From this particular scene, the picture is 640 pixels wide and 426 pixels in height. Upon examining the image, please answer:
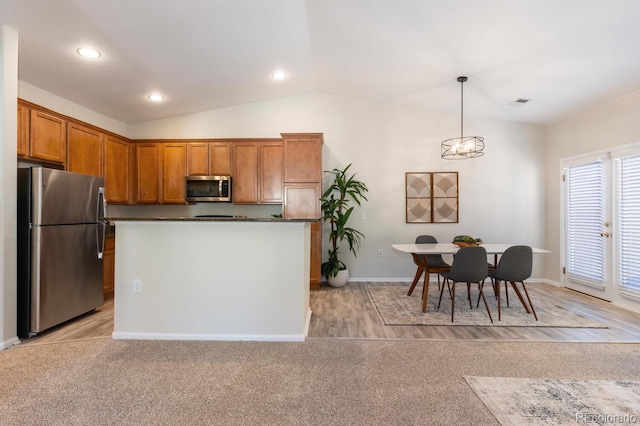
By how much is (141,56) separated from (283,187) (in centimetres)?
222

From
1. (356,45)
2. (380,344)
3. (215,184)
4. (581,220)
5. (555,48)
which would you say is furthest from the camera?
(215,184)

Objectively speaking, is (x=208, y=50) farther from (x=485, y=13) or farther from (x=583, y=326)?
(x=583, y=326)

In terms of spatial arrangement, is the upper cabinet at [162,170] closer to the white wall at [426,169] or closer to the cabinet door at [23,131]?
the cabinet door at [23,131]

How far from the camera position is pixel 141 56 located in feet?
9.79

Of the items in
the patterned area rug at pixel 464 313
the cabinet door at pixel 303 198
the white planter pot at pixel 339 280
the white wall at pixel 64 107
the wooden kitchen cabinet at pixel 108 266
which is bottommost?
the patterned area rug at pixel 464 313

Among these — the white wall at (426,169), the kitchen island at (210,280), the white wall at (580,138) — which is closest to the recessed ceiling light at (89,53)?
the kitchen island at (210,280)

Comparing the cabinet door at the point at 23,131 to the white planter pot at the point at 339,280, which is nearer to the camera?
the cabinet door at the point at 23,131

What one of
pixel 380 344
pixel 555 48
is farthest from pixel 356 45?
pixel 380 344

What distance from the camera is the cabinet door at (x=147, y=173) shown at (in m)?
4.52

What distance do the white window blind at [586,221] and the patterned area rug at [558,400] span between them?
2619mm

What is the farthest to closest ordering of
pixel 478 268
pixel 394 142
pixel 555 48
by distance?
pixel 394 142, pixel 478 268, pixel 555 48

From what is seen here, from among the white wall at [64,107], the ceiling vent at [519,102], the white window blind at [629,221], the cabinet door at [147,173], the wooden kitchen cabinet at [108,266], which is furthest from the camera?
the cabinet door at [147,173]

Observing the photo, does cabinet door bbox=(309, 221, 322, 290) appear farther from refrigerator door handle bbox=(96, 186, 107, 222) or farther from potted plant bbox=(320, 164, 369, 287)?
refrigerator door handle bbox=(96, 186, 107, 222)

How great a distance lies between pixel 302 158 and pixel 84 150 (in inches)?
108
